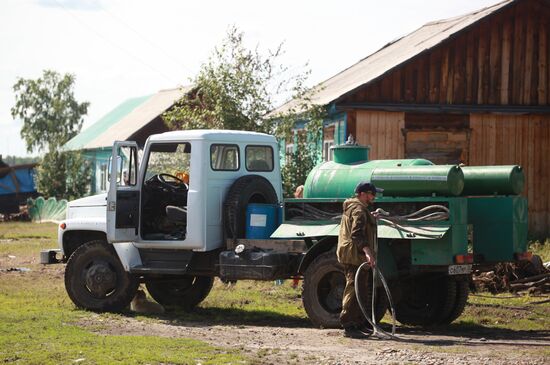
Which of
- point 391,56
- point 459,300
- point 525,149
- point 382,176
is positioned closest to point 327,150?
point 391,56

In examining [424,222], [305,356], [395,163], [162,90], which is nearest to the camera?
[305,356]

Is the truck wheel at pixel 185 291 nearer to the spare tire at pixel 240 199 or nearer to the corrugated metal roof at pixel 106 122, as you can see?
the spare tire at pixel 240 199

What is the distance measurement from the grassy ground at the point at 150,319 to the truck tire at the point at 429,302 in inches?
11.4

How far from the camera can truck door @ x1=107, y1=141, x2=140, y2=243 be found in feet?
46.7

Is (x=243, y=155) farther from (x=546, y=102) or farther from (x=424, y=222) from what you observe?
(x=546, y=102)

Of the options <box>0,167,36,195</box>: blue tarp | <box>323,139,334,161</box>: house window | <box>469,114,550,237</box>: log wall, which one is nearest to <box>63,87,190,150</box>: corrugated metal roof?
<box>0,167,36,195</box>: blue tarp

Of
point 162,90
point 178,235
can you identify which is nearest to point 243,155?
point 178,235

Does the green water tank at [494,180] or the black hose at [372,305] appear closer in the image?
the black hose at [372,305]

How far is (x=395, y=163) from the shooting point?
43.2 ft

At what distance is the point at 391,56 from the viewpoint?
28.4 metres

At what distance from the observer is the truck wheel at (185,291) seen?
15547 millimetres

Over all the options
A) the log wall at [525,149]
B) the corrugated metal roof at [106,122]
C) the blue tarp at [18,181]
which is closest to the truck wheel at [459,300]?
the log wall at [525,149]

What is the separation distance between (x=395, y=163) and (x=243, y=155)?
237 centimetres

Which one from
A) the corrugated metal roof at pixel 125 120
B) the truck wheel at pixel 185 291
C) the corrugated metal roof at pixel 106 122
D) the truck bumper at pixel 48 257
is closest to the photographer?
the truck bumper at pixel 48 257
